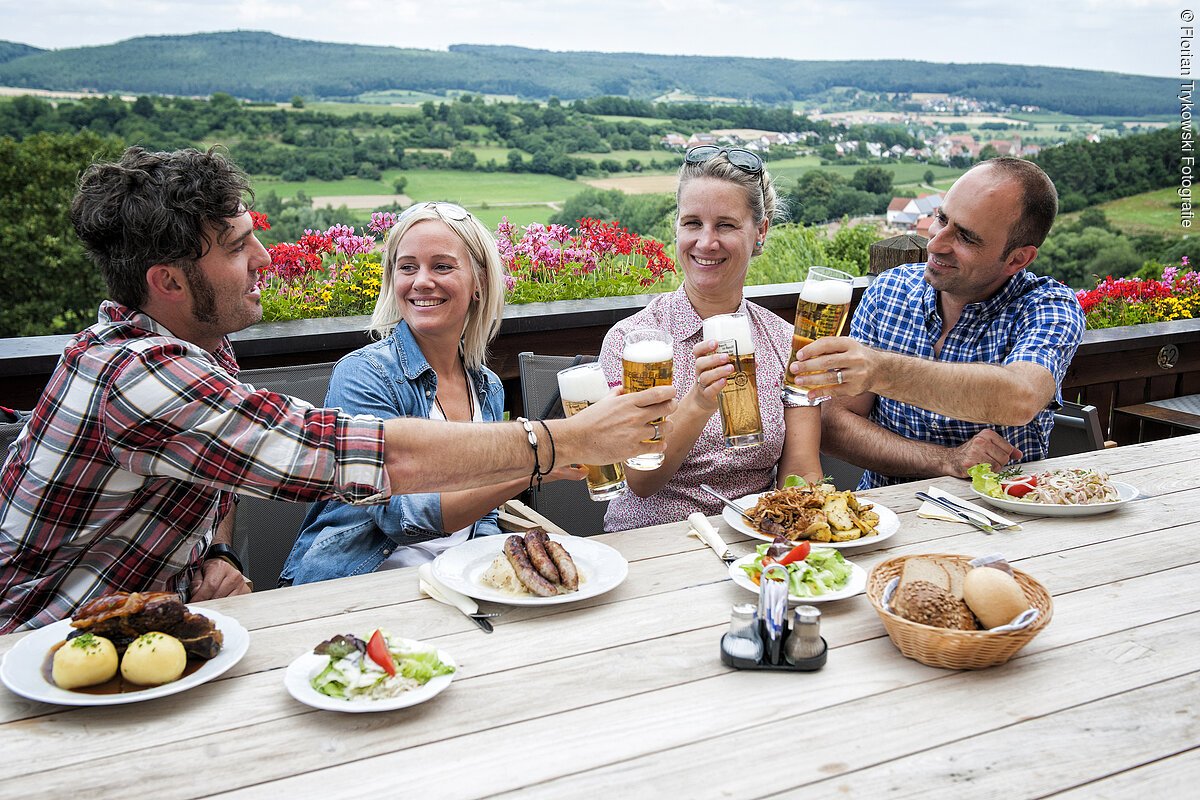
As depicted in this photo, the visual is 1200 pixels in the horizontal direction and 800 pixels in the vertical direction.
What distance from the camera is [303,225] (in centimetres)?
1016

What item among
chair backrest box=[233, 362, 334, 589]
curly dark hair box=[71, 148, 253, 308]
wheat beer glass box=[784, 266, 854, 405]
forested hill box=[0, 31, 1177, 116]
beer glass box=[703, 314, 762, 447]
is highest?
forested hill box=[0, 31, 1177, 116]

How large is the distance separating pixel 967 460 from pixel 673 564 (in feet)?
3.51

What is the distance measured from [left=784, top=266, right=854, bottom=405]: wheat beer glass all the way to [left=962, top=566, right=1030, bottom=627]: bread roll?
0.66 m

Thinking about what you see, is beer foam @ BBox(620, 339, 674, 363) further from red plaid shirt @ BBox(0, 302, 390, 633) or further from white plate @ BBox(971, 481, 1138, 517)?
white plate @ BBox(971, 481, 1138, 517)

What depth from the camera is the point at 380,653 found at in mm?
1409

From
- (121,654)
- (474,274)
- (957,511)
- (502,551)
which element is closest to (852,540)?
(957,511)

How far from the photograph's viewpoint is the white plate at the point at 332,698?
1331 millimetres

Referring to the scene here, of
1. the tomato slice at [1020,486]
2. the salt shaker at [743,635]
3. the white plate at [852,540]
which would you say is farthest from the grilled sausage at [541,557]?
the tomato slice at [1020,486]

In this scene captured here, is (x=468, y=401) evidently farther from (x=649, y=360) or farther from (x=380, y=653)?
(x=380, y=653)

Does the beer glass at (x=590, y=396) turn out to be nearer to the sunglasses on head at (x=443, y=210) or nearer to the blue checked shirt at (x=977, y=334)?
the sunglasses on head at (x=443, y=210)

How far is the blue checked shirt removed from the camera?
2.65 meters

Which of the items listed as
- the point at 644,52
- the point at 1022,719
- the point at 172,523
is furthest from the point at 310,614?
the point at 644,52

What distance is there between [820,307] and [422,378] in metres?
1.06

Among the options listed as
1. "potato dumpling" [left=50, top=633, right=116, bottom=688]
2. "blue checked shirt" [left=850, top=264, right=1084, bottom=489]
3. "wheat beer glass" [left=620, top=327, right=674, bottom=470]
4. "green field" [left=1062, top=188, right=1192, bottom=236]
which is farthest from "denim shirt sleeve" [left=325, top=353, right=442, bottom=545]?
"green field" [left=1062, top=188, right=1192, bottom=236]
